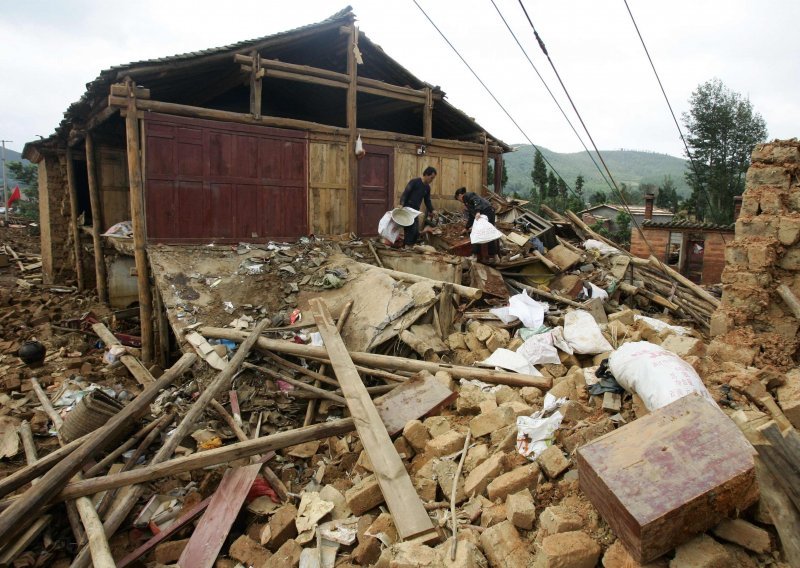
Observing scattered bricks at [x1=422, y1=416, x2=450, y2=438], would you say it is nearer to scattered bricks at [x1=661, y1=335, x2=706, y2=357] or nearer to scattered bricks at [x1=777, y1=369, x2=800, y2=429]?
scattered bricks at [x1=661, y1=335, x2=706, y2=357]

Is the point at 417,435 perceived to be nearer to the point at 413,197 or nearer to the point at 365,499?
the point at 365,499

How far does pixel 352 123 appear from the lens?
9945 millimetres

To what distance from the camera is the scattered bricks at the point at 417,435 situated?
3.97 meters

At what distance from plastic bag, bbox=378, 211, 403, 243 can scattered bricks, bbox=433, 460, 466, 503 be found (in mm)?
6396

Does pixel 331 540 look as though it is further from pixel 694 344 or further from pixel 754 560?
pixel 694 344

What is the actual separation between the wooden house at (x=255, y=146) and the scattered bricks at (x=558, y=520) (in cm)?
740

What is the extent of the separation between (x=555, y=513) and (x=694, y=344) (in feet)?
8.02

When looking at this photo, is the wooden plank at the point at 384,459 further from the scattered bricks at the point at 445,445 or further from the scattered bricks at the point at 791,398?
the scattered bricks at the point at 791,398

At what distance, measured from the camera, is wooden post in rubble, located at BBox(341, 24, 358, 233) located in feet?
31.6

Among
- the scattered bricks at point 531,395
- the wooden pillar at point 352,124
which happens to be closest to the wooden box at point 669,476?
the scattered bricks at point 531,395

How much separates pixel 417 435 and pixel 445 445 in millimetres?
300

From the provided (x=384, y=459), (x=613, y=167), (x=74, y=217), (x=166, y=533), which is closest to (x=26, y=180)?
(x=74, y=217)

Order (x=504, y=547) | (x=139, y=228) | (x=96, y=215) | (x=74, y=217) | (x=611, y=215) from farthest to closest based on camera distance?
(x=611, y=215) → (x=74, y=217) → (x=96, y=215) → (x=139, y=228) → (x=504, y=547)

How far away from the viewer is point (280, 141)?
9250mm
